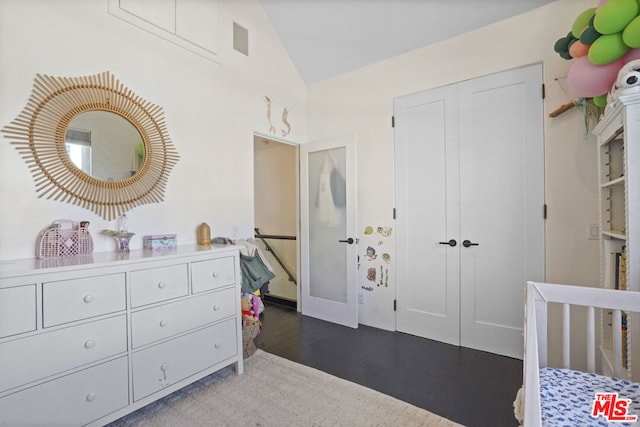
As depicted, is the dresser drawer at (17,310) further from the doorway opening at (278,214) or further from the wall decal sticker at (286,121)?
the doorway opening at (278,214)

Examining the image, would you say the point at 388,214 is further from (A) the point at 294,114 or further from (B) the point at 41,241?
(B) the point at 41,241

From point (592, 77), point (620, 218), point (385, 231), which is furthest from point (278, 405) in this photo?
point (592, 77)

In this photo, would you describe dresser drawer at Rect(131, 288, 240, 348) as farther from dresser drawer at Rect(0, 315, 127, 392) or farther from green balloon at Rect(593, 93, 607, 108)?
green balloon at Rect(593, 93, 607, 108)

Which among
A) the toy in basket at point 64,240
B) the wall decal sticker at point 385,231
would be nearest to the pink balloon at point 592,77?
the wall decal sticker at point 385,231

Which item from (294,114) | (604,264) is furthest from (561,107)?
(294,114)

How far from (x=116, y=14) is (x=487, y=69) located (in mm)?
2898

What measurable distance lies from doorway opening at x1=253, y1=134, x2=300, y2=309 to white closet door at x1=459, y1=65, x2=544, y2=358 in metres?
2.18

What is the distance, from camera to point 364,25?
9.66 ft

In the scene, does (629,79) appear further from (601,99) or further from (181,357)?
(181,357)

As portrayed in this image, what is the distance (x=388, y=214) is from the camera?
314cm

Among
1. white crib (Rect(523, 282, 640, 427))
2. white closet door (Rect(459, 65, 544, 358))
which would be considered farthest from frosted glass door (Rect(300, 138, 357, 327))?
white crib (Rect(523, 282, 640, 427))

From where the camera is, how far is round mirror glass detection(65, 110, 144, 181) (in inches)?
76.0

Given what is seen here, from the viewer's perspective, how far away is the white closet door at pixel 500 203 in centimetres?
241

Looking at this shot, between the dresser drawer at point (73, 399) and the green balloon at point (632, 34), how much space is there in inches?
119
